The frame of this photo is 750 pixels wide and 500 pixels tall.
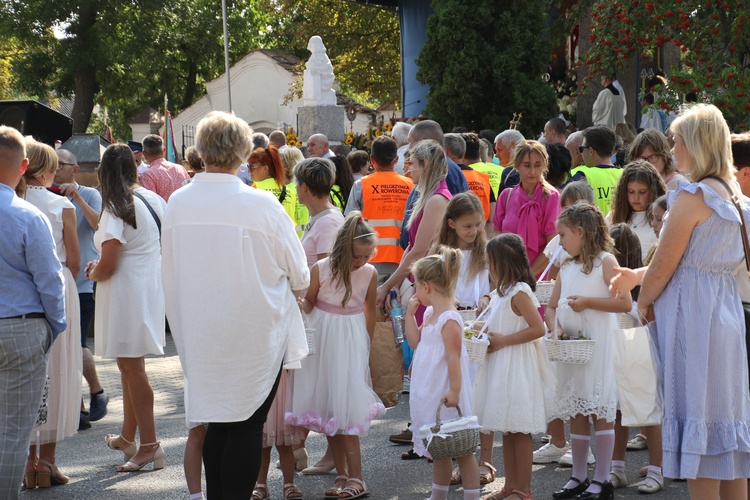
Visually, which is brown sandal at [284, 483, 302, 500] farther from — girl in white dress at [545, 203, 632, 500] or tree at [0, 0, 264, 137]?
tree at [0, 0, 264, 137]

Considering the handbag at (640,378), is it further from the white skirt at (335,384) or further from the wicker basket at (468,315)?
the white skirt at (335,384)

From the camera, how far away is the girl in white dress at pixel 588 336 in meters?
5.84

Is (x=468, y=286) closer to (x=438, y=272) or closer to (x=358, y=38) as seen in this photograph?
(x=438, y=272)

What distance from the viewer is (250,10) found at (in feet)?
168

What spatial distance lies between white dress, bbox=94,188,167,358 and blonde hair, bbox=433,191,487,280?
177cm

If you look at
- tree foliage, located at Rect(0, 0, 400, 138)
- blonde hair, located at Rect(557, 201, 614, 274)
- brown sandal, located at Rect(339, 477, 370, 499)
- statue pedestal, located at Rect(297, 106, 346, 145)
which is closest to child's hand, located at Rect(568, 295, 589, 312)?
blonde hair, located at Rect(557, 201, 614, 274)

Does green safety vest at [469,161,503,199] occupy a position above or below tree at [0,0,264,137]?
below

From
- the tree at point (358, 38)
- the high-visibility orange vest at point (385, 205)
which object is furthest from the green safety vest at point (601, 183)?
the tree at point (358, 38)

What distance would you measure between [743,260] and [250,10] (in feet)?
160

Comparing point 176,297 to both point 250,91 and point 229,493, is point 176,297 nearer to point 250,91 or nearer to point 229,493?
point 229,493

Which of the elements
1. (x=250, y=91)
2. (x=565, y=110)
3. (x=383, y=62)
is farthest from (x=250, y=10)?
(x=565, y=110)

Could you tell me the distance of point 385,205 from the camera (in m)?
7.74

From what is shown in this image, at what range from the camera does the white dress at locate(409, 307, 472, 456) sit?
18.1 ft

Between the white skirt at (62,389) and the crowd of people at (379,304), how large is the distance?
0.5 inches
